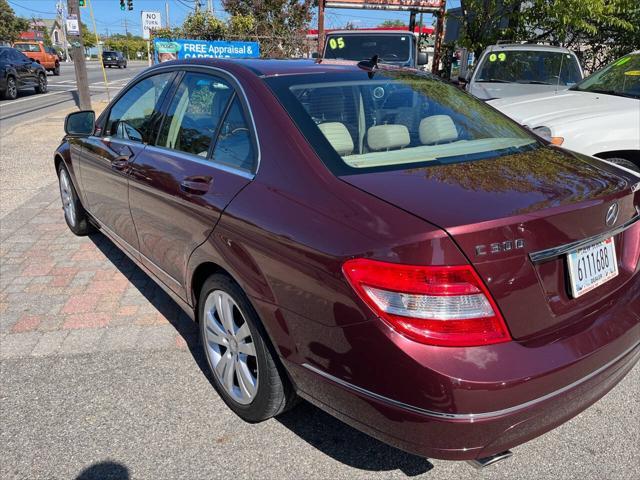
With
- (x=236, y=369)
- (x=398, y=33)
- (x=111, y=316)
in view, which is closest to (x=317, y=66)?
(x=236, y=369)

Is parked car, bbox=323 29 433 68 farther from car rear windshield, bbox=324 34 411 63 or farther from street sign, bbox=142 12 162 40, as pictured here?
street sign, bbox=142 12 162 40

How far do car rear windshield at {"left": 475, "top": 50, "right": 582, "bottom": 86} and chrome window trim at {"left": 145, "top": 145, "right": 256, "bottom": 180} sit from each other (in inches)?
302

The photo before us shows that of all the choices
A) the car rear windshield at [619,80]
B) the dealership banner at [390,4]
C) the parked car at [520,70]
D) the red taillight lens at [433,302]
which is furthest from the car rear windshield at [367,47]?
the red taillight lens at [433,302]

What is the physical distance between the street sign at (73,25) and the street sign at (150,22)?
3079mm

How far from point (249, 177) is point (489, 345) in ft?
3.88

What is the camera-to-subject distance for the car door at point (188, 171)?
2.40 metres

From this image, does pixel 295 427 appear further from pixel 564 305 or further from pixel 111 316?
pixel 111 316

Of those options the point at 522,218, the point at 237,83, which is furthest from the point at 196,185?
the point at 522,218

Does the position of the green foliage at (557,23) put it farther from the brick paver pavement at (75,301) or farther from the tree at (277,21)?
the brick paver pavement at (75,301)

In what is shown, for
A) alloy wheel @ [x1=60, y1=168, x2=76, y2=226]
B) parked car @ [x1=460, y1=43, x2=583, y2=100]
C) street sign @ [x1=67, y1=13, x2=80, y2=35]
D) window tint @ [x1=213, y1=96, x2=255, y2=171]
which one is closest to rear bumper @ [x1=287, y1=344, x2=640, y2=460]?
window tint @ [x1=213, y1=96, x2=255, y2=171]

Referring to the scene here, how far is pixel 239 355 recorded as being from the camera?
97.0 inches

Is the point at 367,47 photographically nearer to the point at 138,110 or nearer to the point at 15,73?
the point at 138,110

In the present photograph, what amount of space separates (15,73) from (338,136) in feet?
66.7

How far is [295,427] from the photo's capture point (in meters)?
2.55
